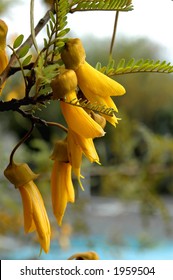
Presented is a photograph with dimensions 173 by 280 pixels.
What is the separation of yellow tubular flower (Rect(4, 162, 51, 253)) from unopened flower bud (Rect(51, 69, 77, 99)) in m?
0.10

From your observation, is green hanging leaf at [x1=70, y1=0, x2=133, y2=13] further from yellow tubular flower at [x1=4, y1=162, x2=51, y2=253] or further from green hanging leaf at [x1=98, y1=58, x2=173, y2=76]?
yellow tubular flower at [x1=4, y1=162, x2=51, y2=253]

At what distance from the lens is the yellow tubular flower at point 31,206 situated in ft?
1.39

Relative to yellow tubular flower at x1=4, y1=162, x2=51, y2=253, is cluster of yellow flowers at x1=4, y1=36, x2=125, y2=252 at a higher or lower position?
higher

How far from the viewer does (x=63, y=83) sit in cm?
35

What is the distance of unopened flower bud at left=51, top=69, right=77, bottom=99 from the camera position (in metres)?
0.36

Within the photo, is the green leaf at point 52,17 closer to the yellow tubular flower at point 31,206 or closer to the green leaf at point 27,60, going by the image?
the green leaf at point 27,60

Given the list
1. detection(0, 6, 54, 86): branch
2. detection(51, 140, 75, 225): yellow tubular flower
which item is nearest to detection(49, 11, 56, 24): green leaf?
detection(0, 6, 54, 86): branch

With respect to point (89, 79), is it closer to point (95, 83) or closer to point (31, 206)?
point (95, 83)

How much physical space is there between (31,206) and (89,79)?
0.36ft

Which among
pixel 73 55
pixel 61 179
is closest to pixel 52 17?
pixel 73 55

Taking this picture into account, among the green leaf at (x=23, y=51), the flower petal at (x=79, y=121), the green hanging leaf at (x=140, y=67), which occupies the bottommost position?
the flower petal at (x=79, y=121)

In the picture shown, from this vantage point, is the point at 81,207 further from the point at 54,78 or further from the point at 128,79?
the point at 128,79

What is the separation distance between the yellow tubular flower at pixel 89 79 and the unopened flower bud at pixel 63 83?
13 mm

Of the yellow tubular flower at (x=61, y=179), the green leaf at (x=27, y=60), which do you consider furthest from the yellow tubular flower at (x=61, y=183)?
the green leaf at (x=27, y=60)
